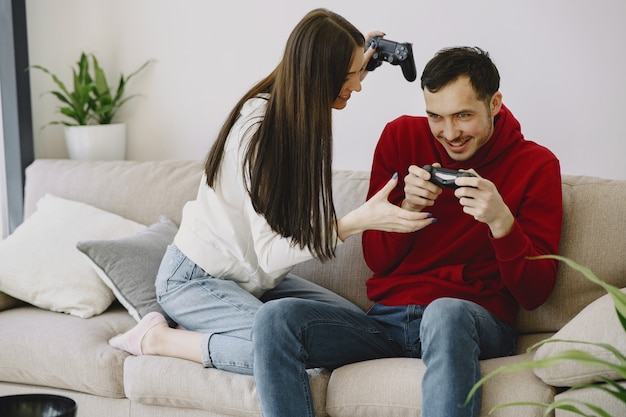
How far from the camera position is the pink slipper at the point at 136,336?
219 cm

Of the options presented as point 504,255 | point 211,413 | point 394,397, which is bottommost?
point 211,413

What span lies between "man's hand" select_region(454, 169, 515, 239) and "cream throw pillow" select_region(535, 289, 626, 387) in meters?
0.28

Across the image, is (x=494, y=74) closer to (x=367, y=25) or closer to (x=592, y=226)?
(x=592, y=226)

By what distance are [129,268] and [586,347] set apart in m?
1.33

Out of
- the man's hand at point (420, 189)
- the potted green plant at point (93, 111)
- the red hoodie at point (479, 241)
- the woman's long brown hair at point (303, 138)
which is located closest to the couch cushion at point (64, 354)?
the woman's long brown hair at point (303, 138)

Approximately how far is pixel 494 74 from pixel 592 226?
496 millimetres

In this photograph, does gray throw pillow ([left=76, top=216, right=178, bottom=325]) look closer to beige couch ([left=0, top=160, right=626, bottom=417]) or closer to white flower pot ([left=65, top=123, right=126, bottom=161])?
beige couch ([left=0, top=160, right=626, bottom=417])

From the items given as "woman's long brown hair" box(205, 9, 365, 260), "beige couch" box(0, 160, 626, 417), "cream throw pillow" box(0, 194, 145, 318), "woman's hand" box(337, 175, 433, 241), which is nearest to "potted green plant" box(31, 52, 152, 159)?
"cream throw pillow" box(0, 194, 145, 318)

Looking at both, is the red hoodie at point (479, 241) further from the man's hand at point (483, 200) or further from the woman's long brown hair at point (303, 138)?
the woman's long brown hair at point (303, 138)

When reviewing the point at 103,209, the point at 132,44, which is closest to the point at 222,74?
the point at 132,44

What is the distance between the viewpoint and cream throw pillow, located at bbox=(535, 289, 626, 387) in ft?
5.67

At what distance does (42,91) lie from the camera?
3.43m

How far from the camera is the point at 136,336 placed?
2.19m

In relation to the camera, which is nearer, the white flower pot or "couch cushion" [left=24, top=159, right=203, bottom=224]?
"couch cushion" [left=24, top=159, right=203, bottom=224]
